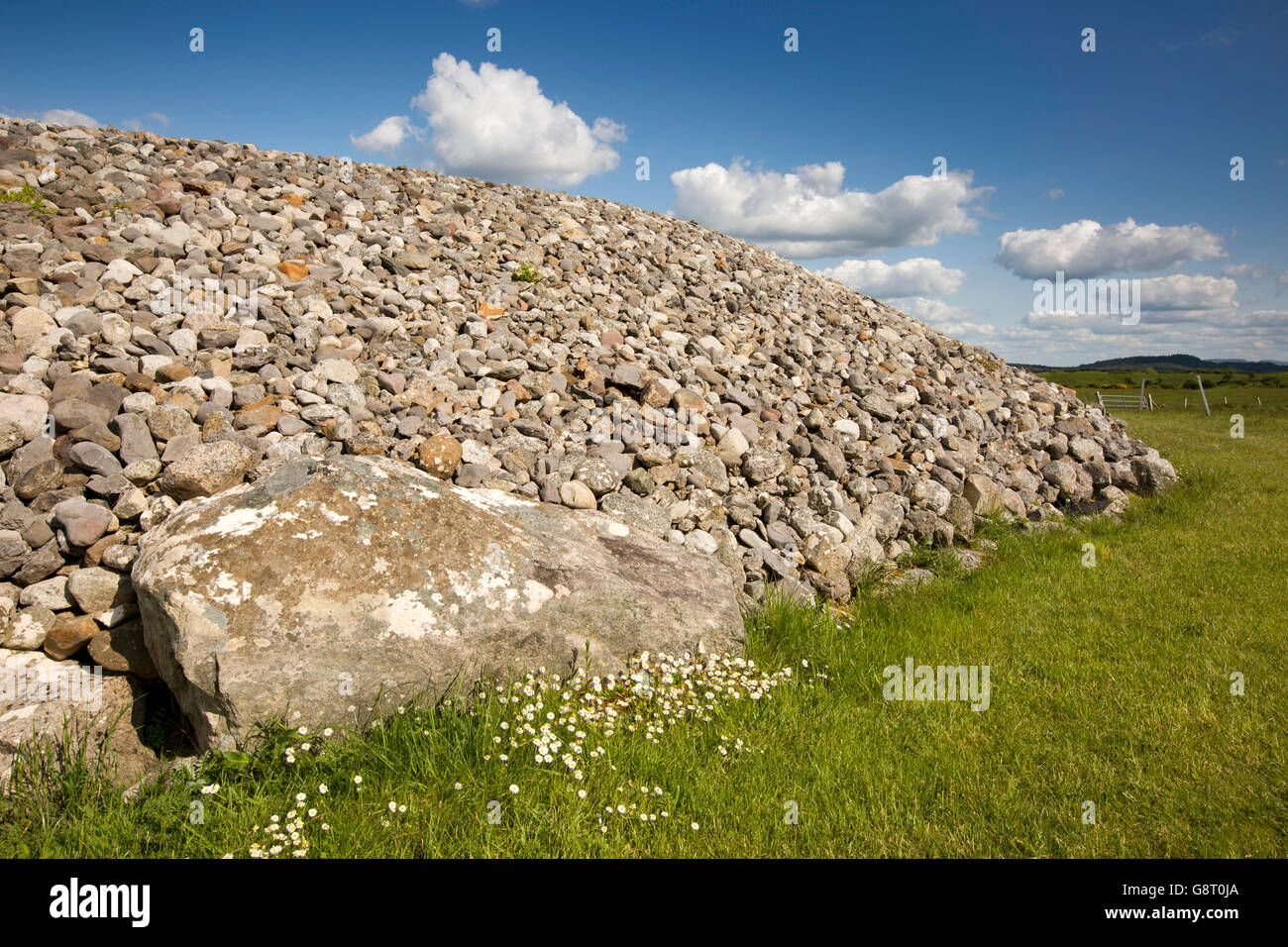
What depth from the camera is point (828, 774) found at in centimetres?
436

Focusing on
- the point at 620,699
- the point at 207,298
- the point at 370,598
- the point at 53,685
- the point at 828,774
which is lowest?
the point at 828,774

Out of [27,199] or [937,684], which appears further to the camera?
[27,199]

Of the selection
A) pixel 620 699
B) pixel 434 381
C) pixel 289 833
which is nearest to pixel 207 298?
pixel 434 381

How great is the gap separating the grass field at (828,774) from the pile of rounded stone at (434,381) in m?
1.45

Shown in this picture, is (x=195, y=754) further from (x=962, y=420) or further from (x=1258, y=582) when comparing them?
(x=962, y=420)

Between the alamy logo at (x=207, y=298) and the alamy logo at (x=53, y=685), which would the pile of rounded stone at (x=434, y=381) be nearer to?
the alamy logo at (x=207, y=298)

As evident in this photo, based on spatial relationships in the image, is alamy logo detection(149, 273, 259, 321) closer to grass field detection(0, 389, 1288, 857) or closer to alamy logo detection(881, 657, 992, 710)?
grass field detection(0, 389, 1288, 857)

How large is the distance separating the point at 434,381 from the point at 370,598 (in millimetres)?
3748

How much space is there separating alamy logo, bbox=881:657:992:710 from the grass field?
0.34 ft

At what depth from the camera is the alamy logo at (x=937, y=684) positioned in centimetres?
547

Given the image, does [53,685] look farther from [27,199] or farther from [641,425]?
[27,199]

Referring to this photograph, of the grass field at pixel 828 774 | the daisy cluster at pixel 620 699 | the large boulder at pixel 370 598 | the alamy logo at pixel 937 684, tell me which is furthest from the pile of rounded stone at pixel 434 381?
the daisy cluster at pixel 620 699

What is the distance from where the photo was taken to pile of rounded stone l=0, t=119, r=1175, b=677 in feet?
18.6
